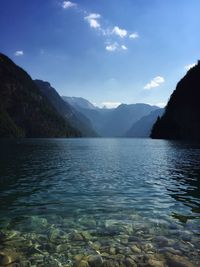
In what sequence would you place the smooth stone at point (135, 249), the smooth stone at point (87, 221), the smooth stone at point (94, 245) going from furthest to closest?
the smooth stone at point (87, 221)
the smooth stone at point (94, 245)
the smooth stone at point (135, 249)

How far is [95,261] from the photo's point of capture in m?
11.8

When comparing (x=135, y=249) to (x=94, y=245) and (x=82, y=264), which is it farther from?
(x=82, y=264)

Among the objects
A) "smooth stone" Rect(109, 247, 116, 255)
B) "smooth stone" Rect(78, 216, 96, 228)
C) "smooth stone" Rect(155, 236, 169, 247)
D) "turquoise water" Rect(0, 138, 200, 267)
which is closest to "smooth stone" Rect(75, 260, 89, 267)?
"turquoise water" Rect(0, 138, 200, 267)

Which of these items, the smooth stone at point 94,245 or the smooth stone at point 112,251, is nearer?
the smooth stone at point 112,251

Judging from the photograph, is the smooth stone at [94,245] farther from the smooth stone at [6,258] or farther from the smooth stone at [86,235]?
the smooth stone at [6,258]

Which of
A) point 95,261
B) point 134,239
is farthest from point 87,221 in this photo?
point 95,261

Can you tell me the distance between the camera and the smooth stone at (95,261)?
11.5 metres

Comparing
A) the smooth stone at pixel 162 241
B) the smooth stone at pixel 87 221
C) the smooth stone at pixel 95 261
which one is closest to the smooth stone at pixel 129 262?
the smooth stone at pixel 95 261

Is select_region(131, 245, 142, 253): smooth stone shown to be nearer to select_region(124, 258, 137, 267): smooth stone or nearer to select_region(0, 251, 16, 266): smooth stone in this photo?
select_region(124, 258, 137, 267): smooth stone

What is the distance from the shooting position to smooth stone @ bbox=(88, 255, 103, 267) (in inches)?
454

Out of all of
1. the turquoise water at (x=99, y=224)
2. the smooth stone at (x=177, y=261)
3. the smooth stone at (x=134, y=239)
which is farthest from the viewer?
the smooth stone at (x=134, y=239)

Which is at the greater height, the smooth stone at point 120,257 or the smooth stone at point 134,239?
the smooth stone at point 134,239

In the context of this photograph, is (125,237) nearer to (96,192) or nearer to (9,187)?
(96,192)

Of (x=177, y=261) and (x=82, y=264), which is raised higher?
(x=177, y=261)
